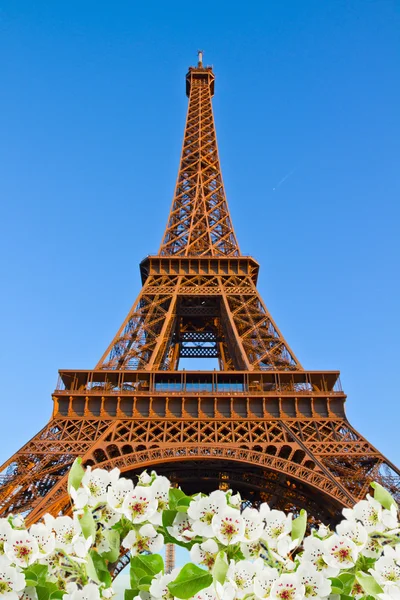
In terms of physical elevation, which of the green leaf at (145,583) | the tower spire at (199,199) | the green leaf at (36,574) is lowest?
the green leaf at (145,583)

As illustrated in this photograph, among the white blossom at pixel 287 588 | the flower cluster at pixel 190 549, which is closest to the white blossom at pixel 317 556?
the flower cluster at pixel 190 549

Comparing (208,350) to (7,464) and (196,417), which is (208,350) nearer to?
(196,417)

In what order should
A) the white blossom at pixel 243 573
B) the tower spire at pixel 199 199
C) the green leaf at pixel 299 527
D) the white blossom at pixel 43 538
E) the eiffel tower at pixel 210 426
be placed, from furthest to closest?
1. the tower spire at pixel 199 199
2. the eiffel tower at pixel 210 426
3. the green leaf at pixel 299 527
4. the white blossom at pixel 43 538
5. the white blossom at pixel 243 573

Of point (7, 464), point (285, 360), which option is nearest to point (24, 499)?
point (7, 464)

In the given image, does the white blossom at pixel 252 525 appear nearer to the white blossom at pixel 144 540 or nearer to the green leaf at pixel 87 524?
the white blossom at pixel 144 540

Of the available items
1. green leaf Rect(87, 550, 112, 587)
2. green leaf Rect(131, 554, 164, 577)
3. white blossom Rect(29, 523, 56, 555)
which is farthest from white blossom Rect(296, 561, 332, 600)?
white blossom Rect(29, 523, 56, 555)
